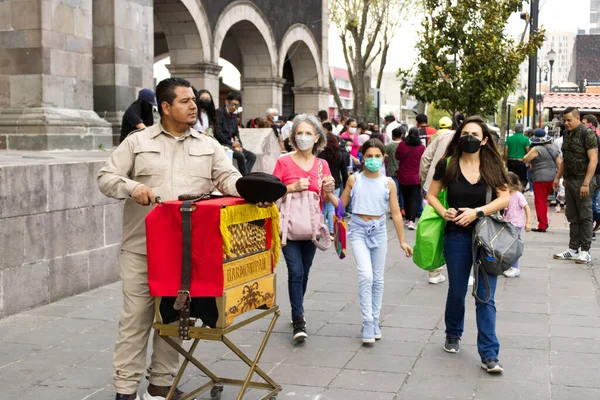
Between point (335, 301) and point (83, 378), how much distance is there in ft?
10.4

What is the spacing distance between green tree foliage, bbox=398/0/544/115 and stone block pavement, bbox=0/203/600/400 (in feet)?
27.6

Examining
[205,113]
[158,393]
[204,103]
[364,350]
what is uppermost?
[204,103]

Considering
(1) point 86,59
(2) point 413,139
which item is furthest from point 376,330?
(2) point 413,139

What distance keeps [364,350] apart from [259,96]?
1747cm

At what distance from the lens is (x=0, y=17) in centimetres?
1177

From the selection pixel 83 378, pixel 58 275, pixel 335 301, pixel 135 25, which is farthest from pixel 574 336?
pixel 135 25

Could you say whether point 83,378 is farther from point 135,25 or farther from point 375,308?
point 135,25

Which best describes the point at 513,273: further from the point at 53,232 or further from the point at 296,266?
the point at 53,232

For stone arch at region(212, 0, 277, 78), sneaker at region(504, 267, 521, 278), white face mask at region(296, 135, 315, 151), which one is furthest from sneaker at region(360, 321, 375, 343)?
stone arch at region(212, 0, 277, 78)

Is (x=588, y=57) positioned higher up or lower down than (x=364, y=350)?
higher up

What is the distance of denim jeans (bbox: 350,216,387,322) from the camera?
673 cm

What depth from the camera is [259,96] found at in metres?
23.4

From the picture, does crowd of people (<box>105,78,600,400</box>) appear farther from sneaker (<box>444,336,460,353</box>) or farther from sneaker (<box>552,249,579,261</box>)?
sneaker (<box>552,249,579,261</box>)

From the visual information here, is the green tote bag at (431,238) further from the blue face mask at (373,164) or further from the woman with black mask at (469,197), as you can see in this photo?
the blue face mask at (373,164)
